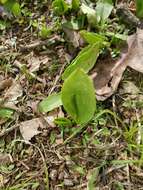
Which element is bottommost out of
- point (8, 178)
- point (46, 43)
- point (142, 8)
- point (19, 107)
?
point (8, 178)

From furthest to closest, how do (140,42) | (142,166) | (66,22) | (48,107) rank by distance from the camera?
(66,22) < (140,42) < (48,107) < (142,166)

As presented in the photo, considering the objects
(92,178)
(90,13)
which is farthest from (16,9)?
(92,178)

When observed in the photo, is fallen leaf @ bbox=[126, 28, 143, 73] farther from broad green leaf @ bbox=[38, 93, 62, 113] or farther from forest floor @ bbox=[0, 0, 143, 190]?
broad green leaf @ bbox=[38, 93, 62, 113]

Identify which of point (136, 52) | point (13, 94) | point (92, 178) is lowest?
point (92, 178)

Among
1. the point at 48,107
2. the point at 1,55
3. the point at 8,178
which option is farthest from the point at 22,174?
the point at 1,55

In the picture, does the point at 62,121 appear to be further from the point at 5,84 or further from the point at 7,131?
the point at 5,84

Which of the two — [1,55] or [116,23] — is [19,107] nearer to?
[1,55]

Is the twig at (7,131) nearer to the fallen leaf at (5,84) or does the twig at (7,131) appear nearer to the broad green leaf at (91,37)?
the fallen leaf at (5,84)
